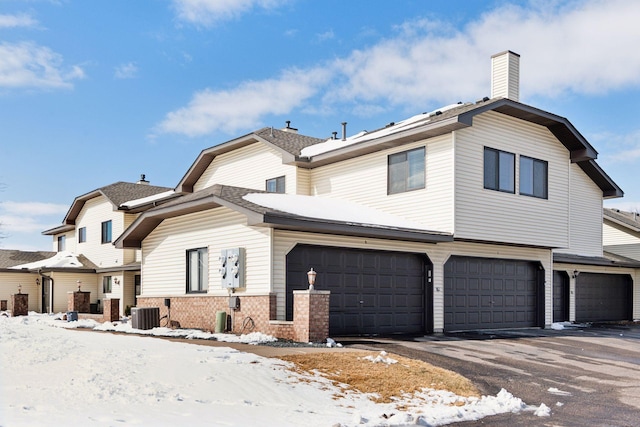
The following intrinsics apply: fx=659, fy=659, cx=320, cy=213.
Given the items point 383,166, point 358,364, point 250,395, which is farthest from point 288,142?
point 250,395

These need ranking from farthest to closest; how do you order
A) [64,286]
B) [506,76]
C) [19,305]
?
1. [64,286]
2. [19,305]
3. [506,76]

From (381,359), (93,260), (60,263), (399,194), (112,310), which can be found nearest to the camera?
(381,359)

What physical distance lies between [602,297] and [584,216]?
4.59 meters

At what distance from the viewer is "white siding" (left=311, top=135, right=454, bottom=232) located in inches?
782

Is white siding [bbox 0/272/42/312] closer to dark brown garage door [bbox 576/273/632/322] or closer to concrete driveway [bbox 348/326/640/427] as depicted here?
concrete driveway [bbox 348/326/640/427]

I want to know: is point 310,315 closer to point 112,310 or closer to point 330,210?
point 330,210

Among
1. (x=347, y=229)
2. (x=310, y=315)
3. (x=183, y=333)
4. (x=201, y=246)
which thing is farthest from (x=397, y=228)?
(x=183, y=333)

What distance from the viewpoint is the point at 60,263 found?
36500 millimetres

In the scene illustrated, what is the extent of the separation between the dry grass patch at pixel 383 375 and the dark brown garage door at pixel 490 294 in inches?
322

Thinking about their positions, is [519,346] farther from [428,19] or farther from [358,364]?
[428,19]

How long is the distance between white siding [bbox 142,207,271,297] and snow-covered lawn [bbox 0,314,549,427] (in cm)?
530

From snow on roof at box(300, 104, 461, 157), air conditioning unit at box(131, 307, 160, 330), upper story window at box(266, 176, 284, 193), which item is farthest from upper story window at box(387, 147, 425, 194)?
air conditioning unit at box(131, 307, 160, 330)

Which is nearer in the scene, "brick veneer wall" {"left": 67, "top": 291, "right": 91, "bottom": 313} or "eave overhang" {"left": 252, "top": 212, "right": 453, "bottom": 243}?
"eave overhang" {"left": 252, "top": 212, "right": 453, "bottom": 243}

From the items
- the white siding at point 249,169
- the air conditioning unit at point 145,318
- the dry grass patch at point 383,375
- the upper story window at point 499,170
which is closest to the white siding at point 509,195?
the upper story window at point 499,170
